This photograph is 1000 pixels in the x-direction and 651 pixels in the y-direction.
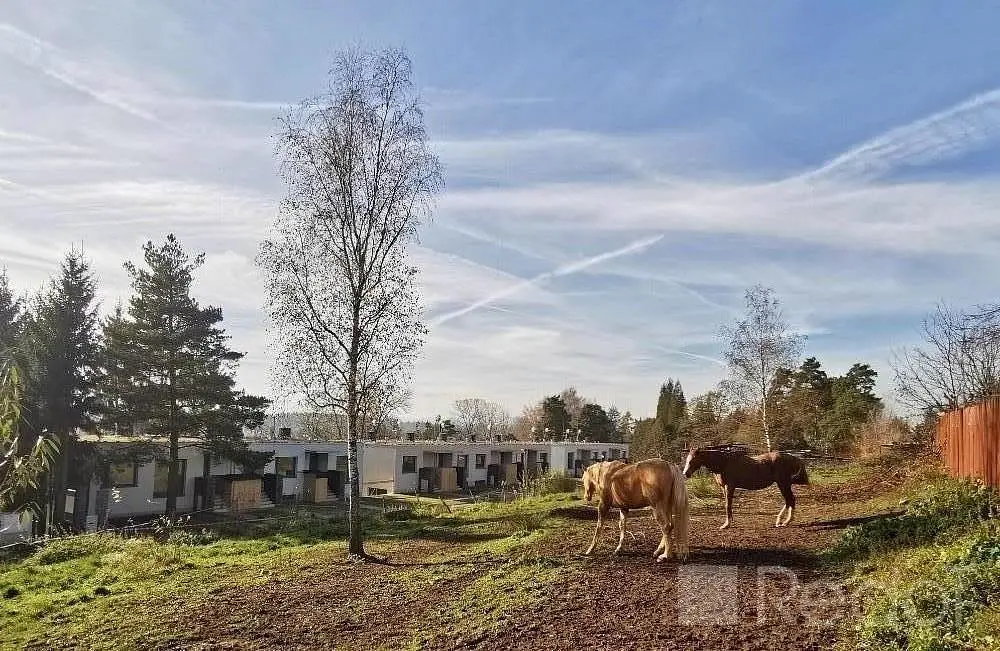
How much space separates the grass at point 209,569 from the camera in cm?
876

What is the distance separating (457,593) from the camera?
873 cm

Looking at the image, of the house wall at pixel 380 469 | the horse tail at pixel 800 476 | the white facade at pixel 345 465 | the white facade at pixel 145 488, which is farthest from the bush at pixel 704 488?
the house wall at pixel 380 469

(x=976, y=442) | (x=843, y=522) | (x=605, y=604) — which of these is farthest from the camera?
(x=843, y=522)

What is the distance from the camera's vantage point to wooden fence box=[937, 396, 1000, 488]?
9922 millimetres

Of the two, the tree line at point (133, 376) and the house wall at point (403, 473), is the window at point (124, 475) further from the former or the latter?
the house wall at point (403, 473)

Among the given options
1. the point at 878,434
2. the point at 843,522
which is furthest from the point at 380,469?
the point at 843,522

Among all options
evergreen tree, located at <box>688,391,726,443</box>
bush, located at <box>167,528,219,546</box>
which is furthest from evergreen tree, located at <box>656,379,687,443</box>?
bush, located at <box>167,528,219,546</box>

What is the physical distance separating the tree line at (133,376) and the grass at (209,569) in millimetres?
9234

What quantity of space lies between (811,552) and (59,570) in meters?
14.5

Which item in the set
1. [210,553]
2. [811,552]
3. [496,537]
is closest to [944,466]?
[811,552]

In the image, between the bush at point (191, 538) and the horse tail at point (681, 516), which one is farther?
the bush at point (191, 538)

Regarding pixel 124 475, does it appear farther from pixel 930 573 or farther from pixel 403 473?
pixel 930 573

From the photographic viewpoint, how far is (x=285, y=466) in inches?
1459

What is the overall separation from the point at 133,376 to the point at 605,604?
25.9 meters
